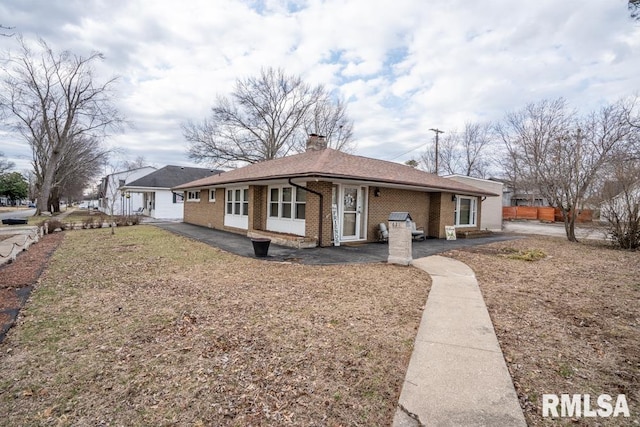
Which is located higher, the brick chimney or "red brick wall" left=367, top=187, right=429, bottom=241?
the brick chimney

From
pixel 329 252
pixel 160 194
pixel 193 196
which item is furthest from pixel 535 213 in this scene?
pixel 160 194

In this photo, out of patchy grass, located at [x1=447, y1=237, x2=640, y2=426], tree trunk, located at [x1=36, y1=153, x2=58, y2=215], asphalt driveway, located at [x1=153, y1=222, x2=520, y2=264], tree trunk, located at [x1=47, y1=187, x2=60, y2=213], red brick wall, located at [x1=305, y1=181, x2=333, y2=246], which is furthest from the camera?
tree trunk, located at [x1=47, y1=187, x2=60, y2=213]

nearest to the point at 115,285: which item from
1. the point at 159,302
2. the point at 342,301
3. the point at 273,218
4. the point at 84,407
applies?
the point at 159,302

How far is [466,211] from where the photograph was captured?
652 inches

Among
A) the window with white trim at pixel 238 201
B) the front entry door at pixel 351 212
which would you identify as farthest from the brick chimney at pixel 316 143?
the front entry door at pixel 351 212

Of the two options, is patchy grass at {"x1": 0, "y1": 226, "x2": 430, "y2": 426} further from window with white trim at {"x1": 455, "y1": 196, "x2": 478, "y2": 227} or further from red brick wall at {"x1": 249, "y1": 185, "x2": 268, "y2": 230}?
window with white trim at {"x1": 455, "y1": 196, "x2": 478, "y2": 227}

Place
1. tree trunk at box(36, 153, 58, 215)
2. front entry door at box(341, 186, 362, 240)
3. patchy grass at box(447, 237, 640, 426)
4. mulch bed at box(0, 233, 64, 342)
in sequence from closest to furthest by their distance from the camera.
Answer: patchy grass at box(447, 237, 640, 426), mulch bed at box(0, 233, 64, 342), front entry door at box(341, 186, 362, 240), tree trunk at box(36, 153, 58, 215)

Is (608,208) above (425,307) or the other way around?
above

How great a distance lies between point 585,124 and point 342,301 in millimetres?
15633

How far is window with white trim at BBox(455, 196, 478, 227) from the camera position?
15.9 metres

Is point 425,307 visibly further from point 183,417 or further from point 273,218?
point 273,218

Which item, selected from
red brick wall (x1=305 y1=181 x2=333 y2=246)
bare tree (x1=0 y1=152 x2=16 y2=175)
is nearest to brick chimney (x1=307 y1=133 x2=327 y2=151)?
red brick wall (x1=305 y1=181 x2=333 y2=246)

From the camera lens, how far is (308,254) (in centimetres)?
928

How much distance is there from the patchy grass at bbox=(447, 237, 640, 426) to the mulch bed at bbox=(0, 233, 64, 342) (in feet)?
19.6
